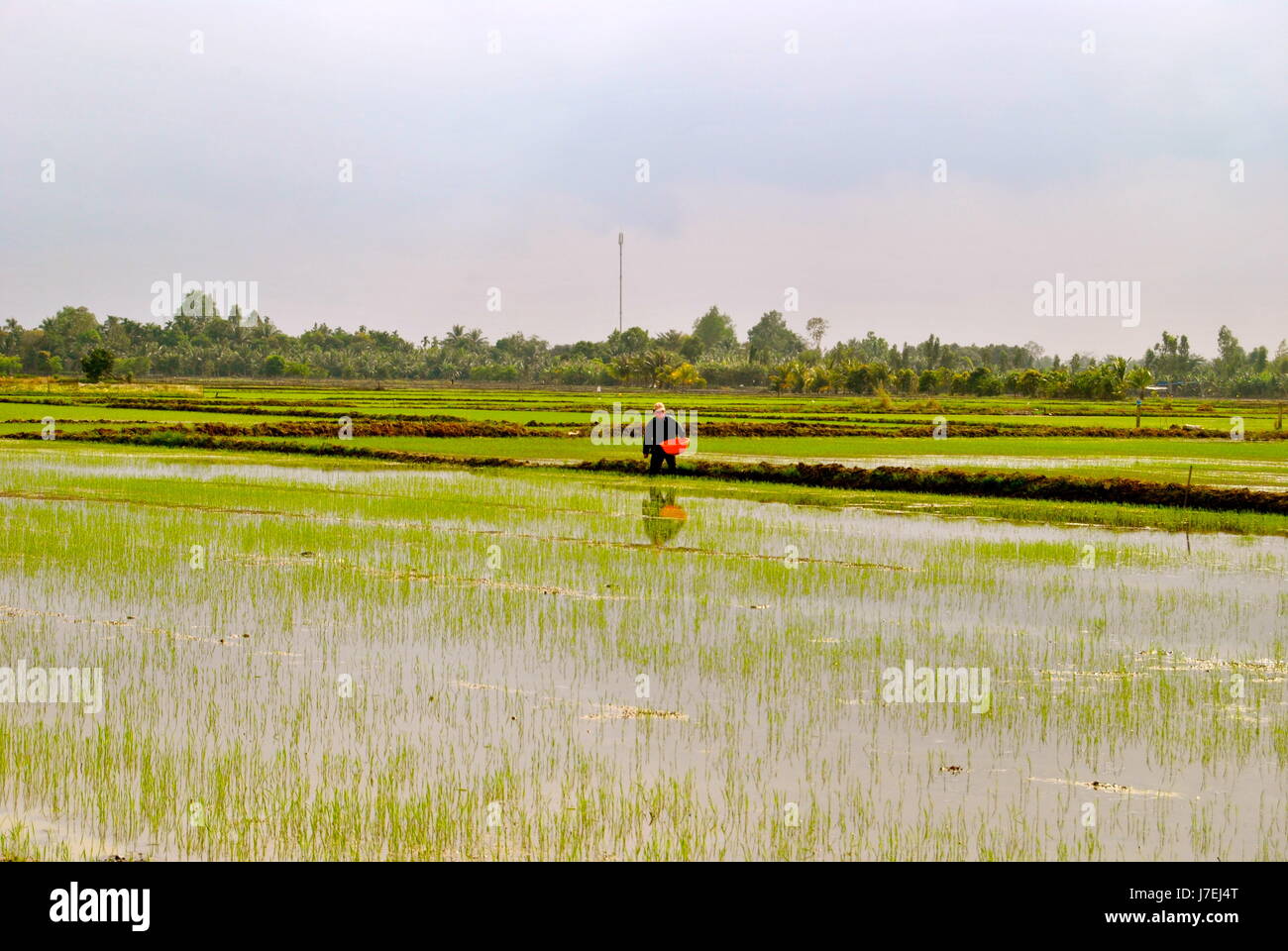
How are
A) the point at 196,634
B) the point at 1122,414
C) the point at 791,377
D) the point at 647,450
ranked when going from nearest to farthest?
the point at 196,634
the point at 647,450
the point at 1122,414
the point at 791,377

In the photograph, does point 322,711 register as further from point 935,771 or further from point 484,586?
point 484,586

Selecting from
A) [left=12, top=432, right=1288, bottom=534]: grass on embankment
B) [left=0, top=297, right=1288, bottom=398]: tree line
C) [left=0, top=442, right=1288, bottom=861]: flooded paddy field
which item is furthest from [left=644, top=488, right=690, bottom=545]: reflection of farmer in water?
[left=0, top=297, right=1288, bottom=398]: tree line

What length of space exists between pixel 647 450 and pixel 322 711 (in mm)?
17334

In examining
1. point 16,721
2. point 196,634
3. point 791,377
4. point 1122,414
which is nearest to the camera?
point 16,721

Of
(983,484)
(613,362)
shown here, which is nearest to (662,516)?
(983,484)

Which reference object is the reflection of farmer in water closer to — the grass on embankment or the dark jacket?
the dark jacket

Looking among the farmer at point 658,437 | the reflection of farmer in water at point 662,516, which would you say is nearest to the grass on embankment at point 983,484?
the farmer at point 658,437

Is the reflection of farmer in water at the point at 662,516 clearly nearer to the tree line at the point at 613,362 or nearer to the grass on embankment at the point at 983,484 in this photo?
the grass on embankment at the point at 983,484

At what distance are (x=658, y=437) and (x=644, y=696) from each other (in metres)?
16.5

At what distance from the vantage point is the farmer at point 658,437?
80.2 ft

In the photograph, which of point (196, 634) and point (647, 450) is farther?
point (647, 450)
